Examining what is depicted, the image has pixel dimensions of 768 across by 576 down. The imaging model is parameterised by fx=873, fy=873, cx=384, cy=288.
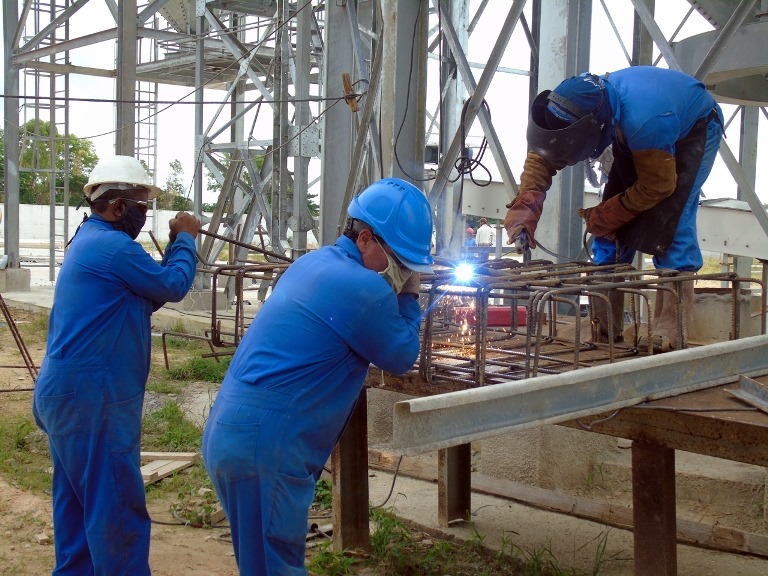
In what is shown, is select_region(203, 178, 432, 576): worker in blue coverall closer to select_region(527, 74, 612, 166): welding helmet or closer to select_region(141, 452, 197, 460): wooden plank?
select_region(527, 74, 612, 166): welding helmet

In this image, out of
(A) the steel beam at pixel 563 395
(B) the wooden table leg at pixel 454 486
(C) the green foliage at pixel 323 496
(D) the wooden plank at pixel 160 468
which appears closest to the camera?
(A) the steel beam at pixel 563 395

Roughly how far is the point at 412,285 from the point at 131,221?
1769 millimetres

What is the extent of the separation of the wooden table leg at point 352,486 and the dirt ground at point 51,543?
2.14 ft

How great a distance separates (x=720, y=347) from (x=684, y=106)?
1.54 m

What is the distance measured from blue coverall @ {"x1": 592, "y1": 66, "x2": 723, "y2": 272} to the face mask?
2340mm

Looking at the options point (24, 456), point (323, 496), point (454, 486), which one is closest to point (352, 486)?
point (454, 486)

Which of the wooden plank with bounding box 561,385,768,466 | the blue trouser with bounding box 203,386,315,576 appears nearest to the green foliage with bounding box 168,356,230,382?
the blue trouser with bounding box 203,386,315,576

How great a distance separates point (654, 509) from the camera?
10.6 feet

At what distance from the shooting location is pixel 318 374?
283 cm

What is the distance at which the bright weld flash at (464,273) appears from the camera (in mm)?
3646

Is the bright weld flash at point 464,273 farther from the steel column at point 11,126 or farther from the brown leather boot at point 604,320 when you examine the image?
the steel column at point 11,126

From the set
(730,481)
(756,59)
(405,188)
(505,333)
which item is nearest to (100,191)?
(405,188)

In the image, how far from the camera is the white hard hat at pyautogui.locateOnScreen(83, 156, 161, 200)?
414 cm

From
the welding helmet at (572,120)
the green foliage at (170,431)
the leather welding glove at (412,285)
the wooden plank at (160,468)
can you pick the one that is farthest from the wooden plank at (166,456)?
the leather welding glove at (412,285)
